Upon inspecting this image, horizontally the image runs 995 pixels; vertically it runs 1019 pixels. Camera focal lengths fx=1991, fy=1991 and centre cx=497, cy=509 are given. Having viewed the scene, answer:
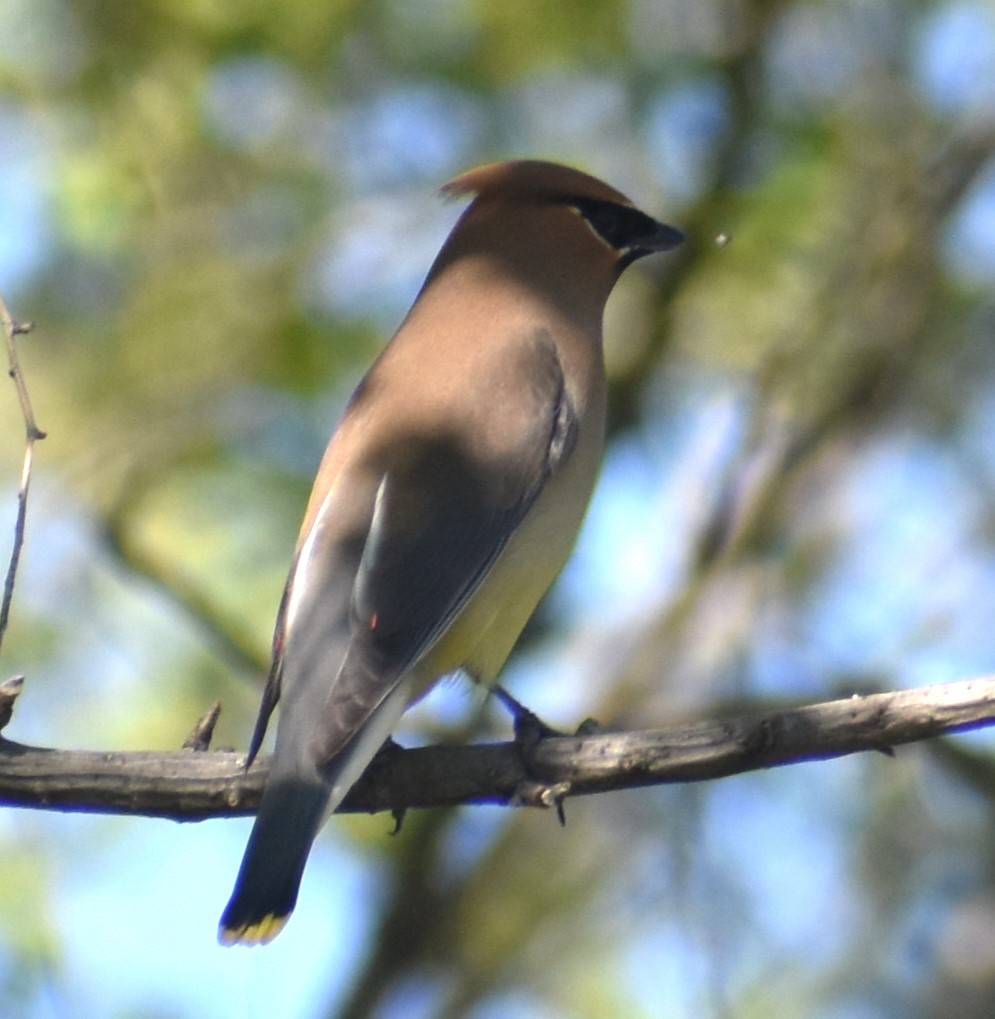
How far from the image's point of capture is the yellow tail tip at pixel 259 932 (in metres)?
3.60

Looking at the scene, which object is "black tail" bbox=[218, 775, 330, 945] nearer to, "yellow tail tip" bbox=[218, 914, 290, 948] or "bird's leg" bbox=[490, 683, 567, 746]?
"yellow tail tip" bbox=[218, 914, 290, 948]

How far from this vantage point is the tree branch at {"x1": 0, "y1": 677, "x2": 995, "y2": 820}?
3.38 m

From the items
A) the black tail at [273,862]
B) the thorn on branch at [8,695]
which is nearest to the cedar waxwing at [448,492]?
the black tail at [273,862]

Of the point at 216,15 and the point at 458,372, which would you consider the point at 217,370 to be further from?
the point at 458,372

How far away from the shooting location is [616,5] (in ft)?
20.2

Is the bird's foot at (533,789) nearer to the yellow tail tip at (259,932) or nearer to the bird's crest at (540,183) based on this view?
the yellow tail tip at (259,932)

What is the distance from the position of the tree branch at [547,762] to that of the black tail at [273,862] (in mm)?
60

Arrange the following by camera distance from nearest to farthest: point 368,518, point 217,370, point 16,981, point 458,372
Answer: point 368,518
point 458,372
point 16,981
point 217,370

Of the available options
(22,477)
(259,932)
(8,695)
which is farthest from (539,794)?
(22,477)

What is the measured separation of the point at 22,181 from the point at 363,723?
335 cm

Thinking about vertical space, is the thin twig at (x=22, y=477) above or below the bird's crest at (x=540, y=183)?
above

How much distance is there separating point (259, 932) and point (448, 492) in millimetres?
1111

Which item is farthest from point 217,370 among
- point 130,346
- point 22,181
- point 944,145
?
point 944,145

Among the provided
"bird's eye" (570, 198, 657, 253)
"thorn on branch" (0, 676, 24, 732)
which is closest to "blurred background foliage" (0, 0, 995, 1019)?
"bird's eye" (570, 198, 657, 253)
